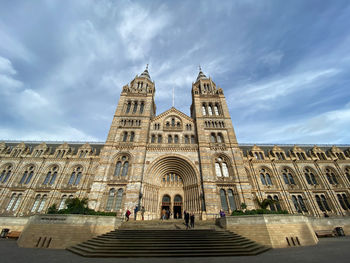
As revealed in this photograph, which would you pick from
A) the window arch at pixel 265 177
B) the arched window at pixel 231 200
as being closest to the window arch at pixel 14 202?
the arched window at pixel 231 200

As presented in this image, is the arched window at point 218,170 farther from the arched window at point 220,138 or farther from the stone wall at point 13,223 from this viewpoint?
the stone wall at point 13,223

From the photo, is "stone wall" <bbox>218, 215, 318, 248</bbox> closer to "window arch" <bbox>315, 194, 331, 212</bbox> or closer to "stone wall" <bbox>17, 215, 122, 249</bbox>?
"stone wall" <bbox>17, 215, 122, 249</bbox>

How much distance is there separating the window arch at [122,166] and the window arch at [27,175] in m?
17.2

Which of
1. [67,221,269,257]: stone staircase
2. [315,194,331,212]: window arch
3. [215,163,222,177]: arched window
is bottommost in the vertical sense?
[67,221,269,257]: stone staircase

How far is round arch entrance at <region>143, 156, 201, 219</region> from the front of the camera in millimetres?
20125

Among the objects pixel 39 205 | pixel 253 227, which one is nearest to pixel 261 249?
pixel 253 227

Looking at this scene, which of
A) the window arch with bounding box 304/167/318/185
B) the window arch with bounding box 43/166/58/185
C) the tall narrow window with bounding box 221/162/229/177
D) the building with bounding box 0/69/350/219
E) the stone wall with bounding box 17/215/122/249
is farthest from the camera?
the window arch with bounding box 304/167/318/185

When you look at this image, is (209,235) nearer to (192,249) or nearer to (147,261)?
(192,249)

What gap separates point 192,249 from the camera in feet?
28.5

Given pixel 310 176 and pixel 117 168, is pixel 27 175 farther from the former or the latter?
pixel 310 176

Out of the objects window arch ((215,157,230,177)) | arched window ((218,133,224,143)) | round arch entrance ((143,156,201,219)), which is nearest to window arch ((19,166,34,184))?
round arch entrance ((143,156,201,219))

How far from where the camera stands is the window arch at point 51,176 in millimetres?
25044

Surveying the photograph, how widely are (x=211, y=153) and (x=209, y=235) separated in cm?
1322

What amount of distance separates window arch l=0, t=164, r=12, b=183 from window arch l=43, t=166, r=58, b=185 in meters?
6.35
